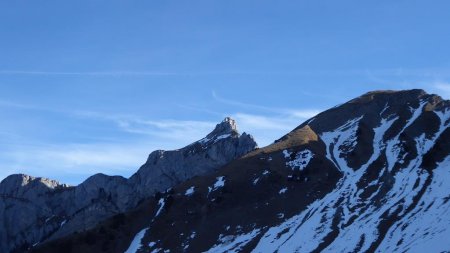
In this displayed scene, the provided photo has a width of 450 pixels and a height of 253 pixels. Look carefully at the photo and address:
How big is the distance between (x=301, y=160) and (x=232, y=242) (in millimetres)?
40968

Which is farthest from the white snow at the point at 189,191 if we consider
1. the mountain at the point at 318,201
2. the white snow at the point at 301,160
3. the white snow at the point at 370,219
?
the white snow at the point at 370,219

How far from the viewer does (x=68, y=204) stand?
19975 centimetres

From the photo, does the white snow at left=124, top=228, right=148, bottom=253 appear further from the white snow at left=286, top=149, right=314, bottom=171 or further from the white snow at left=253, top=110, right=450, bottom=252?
the white snow at left=286, top=149, right=314, bottom=171

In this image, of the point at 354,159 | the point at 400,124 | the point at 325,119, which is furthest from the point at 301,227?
the point at 325,119

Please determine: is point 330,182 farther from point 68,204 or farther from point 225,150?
point 68,204

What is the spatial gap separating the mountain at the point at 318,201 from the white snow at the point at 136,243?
0.97 ft

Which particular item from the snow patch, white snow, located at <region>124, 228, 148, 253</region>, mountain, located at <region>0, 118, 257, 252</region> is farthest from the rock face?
white snow, located at <region>124, 228, 148, 253</region>

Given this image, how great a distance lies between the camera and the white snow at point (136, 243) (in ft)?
396

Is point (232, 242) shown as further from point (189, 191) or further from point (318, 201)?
point (189, 191)

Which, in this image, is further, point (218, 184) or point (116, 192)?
point (116, 192)

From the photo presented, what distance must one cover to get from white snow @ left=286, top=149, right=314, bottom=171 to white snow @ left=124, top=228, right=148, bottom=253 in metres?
38.0

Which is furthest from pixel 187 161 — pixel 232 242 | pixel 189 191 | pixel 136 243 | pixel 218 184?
pixel 232 242

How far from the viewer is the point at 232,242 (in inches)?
4437

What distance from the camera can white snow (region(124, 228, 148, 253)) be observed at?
4758 inches
